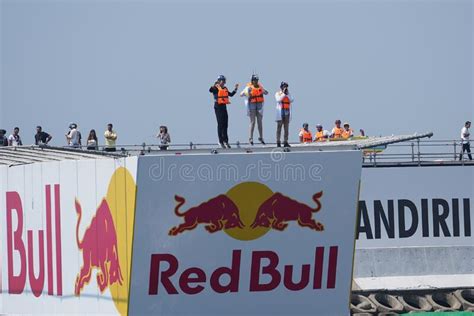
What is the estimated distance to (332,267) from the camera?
104 ft

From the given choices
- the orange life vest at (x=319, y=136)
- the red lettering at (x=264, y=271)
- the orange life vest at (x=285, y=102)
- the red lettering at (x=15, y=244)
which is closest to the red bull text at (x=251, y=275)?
the red lettering at (x=264, y=271)

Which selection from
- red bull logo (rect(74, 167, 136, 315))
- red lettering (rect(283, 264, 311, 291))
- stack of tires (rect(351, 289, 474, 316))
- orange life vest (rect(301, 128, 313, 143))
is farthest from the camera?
orange life vest (rect(301, 128, 313, 143))

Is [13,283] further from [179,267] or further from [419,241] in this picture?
[419,241]

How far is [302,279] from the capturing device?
104ft

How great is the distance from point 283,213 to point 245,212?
0.79 metres

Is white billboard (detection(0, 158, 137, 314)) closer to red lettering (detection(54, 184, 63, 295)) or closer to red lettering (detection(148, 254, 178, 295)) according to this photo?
red lettering (detection(54, 184, 63, 295))

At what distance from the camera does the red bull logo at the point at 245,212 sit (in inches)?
1217

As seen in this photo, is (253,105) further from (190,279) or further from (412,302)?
(412,302)

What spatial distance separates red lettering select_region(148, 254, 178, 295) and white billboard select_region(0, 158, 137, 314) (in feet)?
1.67

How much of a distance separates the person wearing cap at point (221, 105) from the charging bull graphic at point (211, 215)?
12.1 ft

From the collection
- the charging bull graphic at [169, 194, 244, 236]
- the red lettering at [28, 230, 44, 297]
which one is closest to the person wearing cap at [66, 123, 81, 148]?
the red lettering at [28, 230, 44, 297]

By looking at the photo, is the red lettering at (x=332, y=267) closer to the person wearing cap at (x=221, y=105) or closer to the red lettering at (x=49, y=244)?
the person wearing cap at (x=221, y=105)

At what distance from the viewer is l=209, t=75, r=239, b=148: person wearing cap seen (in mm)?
34406

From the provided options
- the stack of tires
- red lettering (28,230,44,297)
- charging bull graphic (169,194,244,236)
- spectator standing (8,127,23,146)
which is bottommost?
the stack of tires
